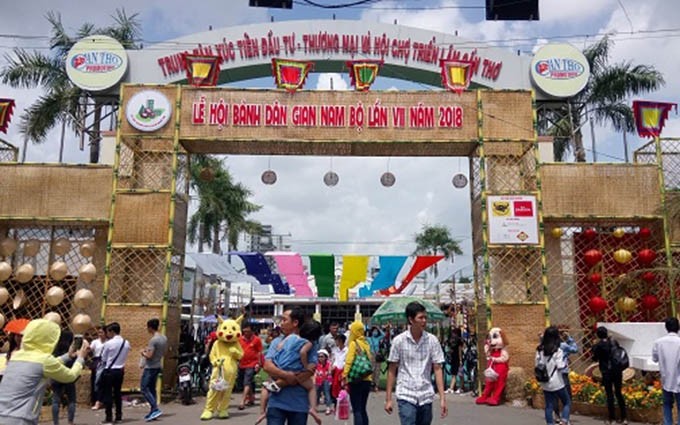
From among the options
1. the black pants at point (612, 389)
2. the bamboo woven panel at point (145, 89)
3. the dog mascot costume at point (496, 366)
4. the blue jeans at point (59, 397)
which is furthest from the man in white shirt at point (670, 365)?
the bamboo woven panel at point (145, 89)

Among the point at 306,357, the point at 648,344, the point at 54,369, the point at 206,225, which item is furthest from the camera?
the point at 206,225

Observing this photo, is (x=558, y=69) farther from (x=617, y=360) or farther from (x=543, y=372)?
(x=543, y=372)

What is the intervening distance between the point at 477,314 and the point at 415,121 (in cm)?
442

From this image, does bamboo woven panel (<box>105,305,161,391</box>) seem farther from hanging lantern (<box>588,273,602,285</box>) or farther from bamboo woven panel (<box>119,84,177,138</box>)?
hanging lantern (<box>588,273,602,285</box>)

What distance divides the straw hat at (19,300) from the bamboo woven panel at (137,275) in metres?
2.11

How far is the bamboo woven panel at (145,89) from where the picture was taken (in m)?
12.9

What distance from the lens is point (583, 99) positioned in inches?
818

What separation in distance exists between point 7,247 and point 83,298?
2211 millimetres

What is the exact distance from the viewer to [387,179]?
14148 mm

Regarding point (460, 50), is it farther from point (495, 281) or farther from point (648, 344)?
point (648, 344)

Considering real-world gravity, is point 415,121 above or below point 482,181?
above

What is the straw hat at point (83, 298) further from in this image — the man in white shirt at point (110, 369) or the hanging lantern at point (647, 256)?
the hanging lantern at point (647, 256)

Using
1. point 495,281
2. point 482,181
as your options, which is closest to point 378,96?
point 482,181

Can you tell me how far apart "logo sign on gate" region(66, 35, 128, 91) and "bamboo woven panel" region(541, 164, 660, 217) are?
1239 centimetres
